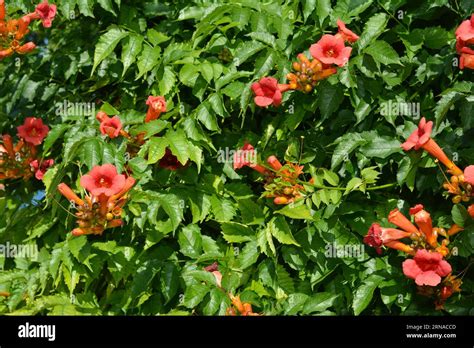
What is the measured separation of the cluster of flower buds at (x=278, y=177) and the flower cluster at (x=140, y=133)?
44cm

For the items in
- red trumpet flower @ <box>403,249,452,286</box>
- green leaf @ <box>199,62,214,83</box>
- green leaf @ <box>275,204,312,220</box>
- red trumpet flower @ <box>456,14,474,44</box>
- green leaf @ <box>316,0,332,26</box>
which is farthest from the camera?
green leaf @ <box>199,62,214,83</box>

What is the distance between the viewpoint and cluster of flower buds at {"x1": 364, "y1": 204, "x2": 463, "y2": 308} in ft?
12.0

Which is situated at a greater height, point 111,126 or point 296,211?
point 111,126

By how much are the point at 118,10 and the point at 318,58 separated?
6.20ft

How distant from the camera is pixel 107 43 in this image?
4.75m

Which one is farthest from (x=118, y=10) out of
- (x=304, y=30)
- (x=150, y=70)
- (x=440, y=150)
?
(x=440, y=150)

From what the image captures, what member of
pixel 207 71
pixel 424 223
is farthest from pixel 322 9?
pixel 424 223

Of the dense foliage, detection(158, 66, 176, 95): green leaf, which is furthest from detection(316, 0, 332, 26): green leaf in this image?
detection(158, 66, 176, 95): green leaf

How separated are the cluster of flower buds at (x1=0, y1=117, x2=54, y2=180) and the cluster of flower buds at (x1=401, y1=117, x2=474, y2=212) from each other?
8.93 ft

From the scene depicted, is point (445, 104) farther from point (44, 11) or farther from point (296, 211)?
point (44, 11)

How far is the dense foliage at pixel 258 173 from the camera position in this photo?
4.11 meters

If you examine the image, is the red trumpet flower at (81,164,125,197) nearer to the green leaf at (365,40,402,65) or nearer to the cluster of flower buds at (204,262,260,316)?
the cluster of flower buds at (204,262,260,316)

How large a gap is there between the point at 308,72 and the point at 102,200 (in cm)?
147
